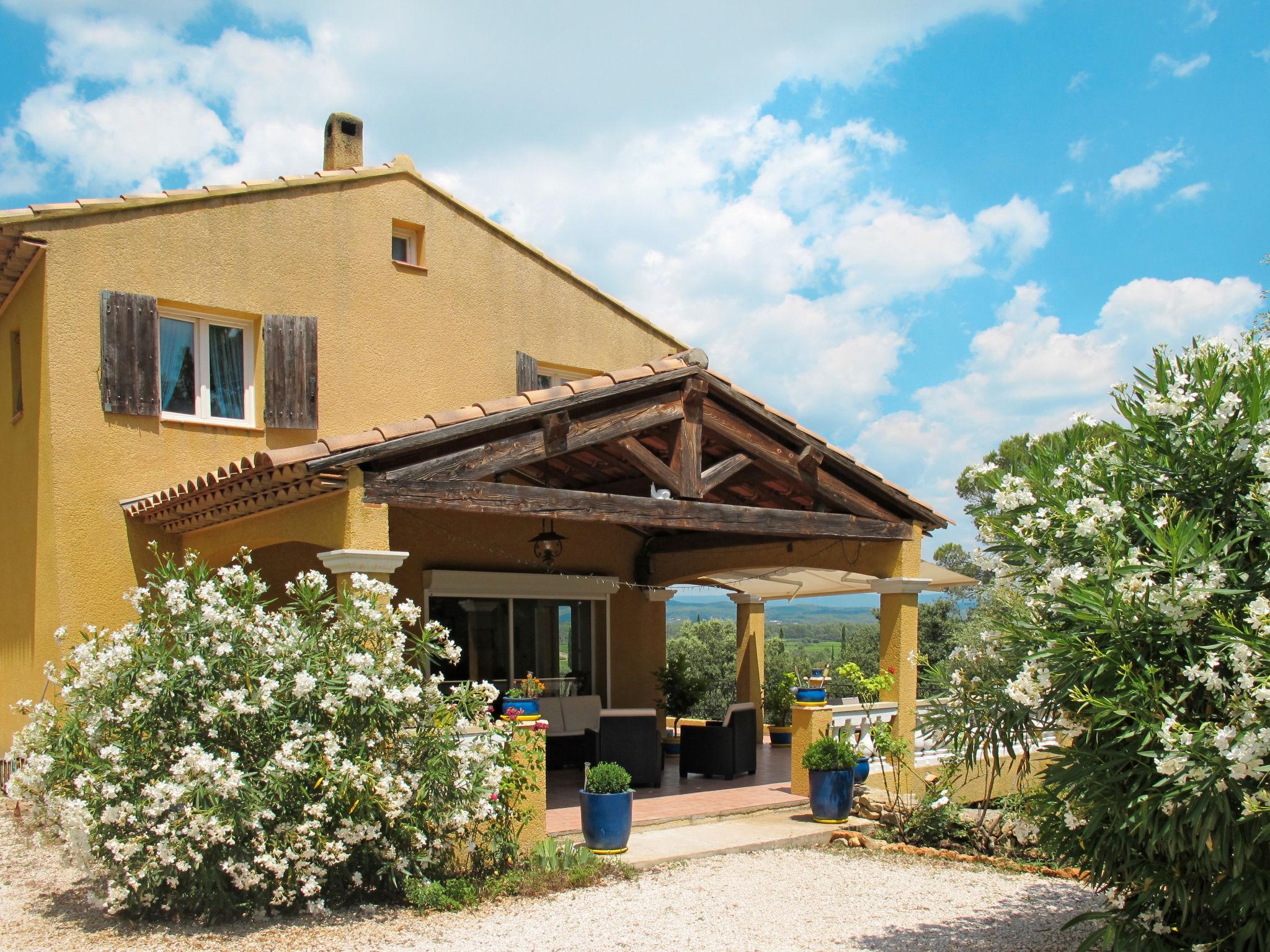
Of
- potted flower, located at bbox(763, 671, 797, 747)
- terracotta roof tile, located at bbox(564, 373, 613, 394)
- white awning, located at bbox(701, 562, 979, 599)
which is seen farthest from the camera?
potted flower, located at bbox(763, 671, 797, 747)

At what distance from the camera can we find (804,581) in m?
14.6

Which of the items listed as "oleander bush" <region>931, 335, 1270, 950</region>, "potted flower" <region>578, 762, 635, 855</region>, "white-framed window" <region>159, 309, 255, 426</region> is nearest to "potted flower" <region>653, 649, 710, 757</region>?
"potted flower" <region>578, 762, 635, 855</region>

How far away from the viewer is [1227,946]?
16.1 ft

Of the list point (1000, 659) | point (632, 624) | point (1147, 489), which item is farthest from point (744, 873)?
point (632, 624)

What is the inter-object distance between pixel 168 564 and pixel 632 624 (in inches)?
329

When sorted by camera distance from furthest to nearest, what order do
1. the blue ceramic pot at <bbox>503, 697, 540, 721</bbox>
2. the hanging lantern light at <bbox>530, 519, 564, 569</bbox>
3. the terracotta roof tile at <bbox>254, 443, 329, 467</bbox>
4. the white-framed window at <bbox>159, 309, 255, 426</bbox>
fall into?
the hanging lantern light at <bbox>530, 519, 564, 569</bbox>, the white-framed window at <bbox>159, 309, 255, 426</bbox>, the blue ceramic pot at <bbox>503, 697, 540, 721</bbox>, the terracotta roof tile at <bbox>254, 443, 329, 467</bbox>

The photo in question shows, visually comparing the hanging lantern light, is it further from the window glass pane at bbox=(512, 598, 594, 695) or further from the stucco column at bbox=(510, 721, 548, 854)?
the stucco column at bbox=(510, 721, 548, 854)

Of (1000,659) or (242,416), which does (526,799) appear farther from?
(242,416)

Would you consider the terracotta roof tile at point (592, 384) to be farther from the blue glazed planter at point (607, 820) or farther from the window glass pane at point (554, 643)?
the window glass pane at point (554, 643)

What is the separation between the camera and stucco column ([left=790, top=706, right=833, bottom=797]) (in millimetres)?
10375

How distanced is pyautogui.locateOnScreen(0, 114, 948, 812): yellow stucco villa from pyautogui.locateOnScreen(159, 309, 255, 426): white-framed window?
3cm

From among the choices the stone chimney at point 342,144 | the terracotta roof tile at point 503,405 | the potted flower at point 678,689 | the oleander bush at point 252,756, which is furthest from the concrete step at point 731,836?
the stone chimney at point 342,144

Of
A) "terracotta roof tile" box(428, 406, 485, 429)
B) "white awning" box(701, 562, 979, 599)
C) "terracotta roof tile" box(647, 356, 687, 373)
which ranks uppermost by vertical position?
"terracotta roof tile" box(647, 356, 687, 373)

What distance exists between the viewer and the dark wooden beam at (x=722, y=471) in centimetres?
952
